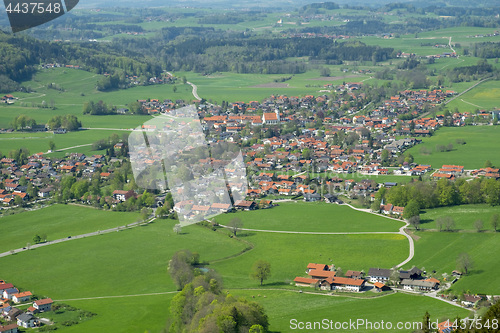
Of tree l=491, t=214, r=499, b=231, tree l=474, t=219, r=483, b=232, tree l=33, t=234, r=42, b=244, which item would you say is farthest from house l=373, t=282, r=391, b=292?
tree l=33, t=234, r=42, b=244

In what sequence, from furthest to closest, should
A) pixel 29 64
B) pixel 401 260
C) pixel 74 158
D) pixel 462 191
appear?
pixel 29 64
pixel 74 158
pixel 462 191
pixel 401 260

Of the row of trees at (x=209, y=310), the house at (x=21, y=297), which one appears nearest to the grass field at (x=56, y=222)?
the house at (x=21, y=297)

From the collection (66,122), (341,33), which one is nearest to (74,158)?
(66,122)

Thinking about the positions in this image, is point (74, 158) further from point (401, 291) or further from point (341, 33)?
point (341, 33)

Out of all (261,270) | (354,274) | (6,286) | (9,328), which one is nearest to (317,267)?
(354,274)

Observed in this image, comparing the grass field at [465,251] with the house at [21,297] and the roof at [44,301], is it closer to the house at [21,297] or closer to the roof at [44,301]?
the roof at [44,301]

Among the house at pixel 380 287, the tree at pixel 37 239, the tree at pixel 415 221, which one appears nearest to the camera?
the house at pixel 380 287

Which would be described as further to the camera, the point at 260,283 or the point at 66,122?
the point at 66,122
